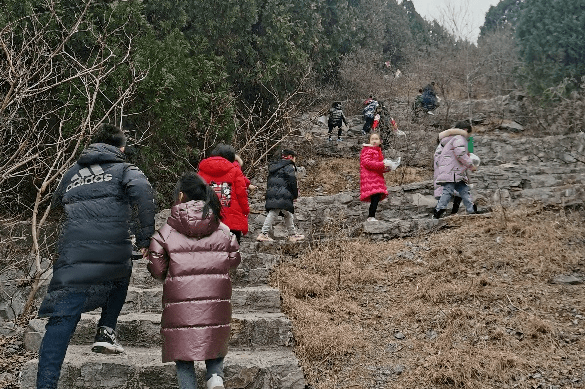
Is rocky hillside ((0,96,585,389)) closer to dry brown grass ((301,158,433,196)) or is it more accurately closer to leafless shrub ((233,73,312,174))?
leafless shrub ((233,73,312,174))

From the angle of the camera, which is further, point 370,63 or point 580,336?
point 370,63

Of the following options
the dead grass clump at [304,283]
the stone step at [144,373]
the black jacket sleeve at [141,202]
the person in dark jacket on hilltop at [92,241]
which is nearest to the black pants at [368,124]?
the dead grass clump at [304,283]

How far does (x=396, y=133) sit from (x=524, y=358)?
10.9 meters

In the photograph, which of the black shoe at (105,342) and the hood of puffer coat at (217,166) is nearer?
the black shoe at (105,342)

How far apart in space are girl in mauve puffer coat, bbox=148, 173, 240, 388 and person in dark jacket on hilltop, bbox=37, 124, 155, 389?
1.06 feet

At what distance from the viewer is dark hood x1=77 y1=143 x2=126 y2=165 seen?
3.45 meters

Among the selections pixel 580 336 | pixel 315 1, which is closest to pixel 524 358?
pixel 580 336

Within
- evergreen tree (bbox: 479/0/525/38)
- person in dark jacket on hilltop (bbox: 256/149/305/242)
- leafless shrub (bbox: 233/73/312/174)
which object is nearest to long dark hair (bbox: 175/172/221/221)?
person in dark jacket on hilltop (bbox: 256/149/305/242)

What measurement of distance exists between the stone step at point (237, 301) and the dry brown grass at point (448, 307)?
6.1 inches

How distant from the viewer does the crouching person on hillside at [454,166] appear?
7219 millimetres

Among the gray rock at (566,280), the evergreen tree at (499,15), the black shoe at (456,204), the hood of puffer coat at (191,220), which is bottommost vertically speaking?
the gray rock at (566,280)

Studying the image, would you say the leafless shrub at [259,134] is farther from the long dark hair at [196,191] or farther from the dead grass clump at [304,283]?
the long dark hair at [196,191]

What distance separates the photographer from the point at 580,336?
406cm

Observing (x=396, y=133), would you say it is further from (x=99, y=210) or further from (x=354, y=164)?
(x=99, y=210)
